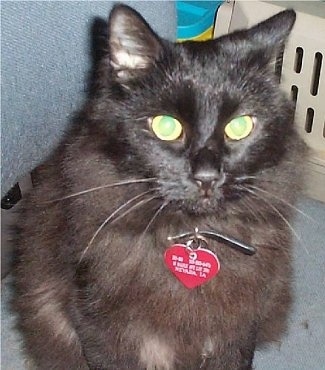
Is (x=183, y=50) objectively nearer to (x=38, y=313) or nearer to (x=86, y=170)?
(x=86, y=170)

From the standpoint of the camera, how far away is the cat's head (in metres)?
1.12

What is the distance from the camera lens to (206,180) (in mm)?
1102

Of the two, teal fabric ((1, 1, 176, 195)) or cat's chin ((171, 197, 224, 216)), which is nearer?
cat's chin ((171, 197, 224, 216))

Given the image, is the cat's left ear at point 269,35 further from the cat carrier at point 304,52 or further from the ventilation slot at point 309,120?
the ventilation slot at point 309,120

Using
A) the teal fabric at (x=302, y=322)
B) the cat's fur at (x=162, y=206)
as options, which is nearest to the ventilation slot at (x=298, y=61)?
the teal fabric at (x=302, y=322)

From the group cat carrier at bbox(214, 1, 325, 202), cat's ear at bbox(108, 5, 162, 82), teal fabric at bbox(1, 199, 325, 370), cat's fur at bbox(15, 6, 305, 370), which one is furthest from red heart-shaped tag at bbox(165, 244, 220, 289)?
cat carrier at bbox(214, 1, 325, 202)

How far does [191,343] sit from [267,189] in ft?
0.96

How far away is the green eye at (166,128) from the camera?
1135 millimetres

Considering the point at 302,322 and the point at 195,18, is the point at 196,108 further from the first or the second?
the point at 195,18

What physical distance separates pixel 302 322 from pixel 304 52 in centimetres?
63

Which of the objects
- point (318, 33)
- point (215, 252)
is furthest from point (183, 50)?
point (318, 33)

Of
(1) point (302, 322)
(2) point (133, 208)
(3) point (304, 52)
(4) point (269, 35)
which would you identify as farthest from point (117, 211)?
(3) point (304, 52)

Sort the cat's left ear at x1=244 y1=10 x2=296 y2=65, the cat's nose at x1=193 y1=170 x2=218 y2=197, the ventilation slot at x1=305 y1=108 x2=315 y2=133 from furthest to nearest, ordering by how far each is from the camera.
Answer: the ventilation slot at x1=305 y1=108 x2=315 y2=133 → the cat's left ear at x1=244 y1=10 x2=296 y2=65 → the cat's nose at x1=193 y1=170 x2=218 y2=197

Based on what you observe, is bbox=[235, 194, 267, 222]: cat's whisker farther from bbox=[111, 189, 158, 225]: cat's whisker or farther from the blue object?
the blue object
